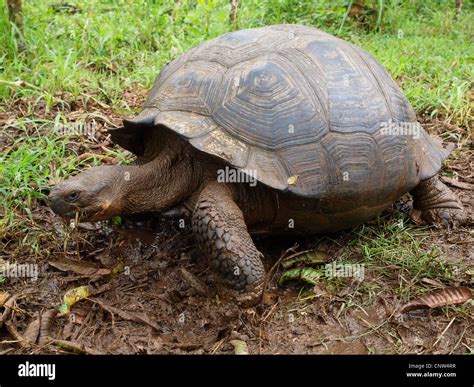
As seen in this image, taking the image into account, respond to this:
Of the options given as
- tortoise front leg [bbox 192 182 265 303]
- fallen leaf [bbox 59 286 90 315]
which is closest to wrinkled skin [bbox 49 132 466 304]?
tortoise front leg [bbox 192 182 265 303]

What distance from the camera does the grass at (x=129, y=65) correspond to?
4.73 m

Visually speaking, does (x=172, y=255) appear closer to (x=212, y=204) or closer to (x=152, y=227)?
(x=152, y=227)

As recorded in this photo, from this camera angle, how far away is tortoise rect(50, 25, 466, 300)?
3.86 meters

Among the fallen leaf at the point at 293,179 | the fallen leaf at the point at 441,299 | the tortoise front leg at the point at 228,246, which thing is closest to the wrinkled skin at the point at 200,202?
the tortoise front leg at the point at 228,246

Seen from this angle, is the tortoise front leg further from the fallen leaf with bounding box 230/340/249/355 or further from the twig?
the twig

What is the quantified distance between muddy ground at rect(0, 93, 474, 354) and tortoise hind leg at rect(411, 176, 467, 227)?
0.15 m

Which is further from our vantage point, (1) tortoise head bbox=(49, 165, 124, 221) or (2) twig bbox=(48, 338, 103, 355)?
(1) tortoise head bbox=(49, 165, 124, 221)

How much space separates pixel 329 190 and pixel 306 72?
38.4 inches

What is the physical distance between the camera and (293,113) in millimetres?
3992

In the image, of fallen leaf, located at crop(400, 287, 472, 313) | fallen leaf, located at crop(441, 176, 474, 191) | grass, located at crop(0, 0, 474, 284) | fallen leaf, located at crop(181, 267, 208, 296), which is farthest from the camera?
fallen leaf, located at crop(441, 176, 474, 191)

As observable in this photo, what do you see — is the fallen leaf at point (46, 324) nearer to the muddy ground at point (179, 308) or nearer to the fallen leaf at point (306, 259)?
the muddy ground at point (179, 308)

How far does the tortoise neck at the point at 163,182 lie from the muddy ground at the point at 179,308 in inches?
16.3

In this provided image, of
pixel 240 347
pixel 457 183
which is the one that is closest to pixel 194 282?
pixel 240 347

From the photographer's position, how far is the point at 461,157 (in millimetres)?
5980
